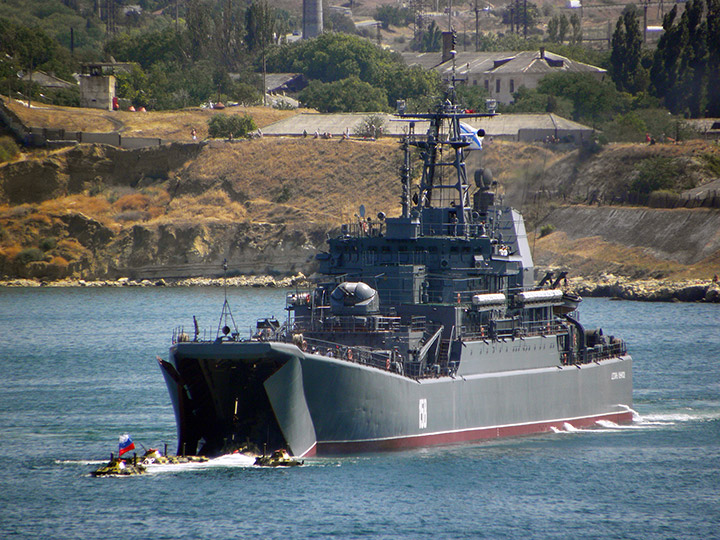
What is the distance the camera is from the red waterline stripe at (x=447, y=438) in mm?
30594

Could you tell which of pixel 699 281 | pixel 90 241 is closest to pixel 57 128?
pixel 90 241

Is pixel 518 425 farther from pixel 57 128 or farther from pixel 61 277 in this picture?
pixel 57 128

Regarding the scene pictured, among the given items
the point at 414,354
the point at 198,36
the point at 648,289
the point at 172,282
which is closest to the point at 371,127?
the point at 172,282

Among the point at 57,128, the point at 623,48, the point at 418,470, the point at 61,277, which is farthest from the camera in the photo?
the point at 623,48

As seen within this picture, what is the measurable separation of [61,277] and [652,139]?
5190cm

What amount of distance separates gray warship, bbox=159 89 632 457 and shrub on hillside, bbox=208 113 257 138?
74.6 metres

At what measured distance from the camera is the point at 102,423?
123 feet

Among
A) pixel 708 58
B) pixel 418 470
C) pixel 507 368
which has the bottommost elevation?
pixel 418 470

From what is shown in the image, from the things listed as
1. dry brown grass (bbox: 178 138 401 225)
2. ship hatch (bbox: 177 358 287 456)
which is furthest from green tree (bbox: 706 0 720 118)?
ship hatch (bbox: 177 358 287 456)

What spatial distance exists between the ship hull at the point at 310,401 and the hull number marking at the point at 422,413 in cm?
3

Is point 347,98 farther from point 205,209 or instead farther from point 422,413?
point 422,413

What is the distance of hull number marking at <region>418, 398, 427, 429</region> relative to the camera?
105ft

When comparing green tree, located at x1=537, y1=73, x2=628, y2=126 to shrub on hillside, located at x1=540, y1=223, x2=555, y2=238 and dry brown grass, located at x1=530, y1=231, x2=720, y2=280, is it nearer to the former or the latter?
shrub on hillside, located at x1=540, y1=223, x2=555, y2=238

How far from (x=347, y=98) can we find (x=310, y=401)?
9862 cm
